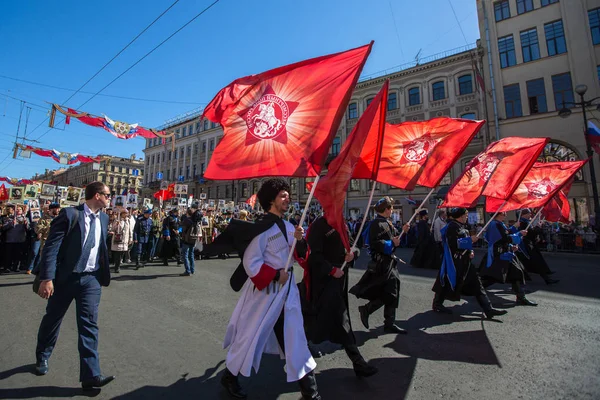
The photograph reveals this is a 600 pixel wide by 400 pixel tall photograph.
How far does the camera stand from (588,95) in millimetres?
20719

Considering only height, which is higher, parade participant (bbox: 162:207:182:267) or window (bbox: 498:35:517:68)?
window (bbox: 498:35:517:68)

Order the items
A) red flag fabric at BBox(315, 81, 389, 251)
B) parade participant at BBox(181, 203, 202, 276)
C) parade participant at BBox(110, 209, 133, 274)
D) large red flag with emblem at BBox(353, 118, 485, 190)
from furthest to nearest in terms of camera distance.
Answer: parade participant at BBox(110, 209, 133, 274), parade participant at BBox(181, 203, 202, 276), large red flag with emblem at BBox(353, 118, 485, 190), red flag fabric at BBox(315, 81, 389, 251)

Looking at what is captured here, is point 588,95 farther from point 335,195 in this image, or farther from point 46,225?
point 46,225

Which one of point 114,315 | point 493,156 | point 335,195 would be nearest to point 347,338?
→ point 335,195

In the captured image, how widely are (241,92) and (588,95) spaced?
27.0 m

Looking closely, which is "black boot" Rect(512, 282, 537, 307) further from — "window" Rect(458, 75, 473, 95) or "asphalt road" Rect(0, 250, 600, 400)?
"window" Rect(458, 75, 473, 95)

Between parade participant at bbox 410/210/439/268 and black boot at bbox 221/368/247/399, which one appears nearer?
black boot at bbox 221/368/247/399

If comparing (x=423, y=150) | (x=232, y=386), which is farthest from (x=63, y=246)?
(x=423, y=150)

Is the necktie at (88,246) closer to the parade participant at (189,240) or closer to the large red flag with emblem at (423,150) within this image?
the large red flag with emblem at (423,150)

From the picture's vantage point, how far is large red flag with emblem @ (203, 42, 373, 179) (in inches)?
119

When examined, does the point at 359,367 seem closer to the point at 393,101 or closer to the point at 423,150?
the point at 423,150

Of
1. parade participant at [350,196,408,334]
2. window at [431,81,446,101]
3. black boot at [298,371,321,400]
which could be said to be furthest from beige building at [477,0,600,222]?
black boot at [298,371,321,400]

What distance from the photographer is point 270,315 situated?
8.55 ft

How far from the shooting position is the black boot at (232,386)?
8.59 feet
